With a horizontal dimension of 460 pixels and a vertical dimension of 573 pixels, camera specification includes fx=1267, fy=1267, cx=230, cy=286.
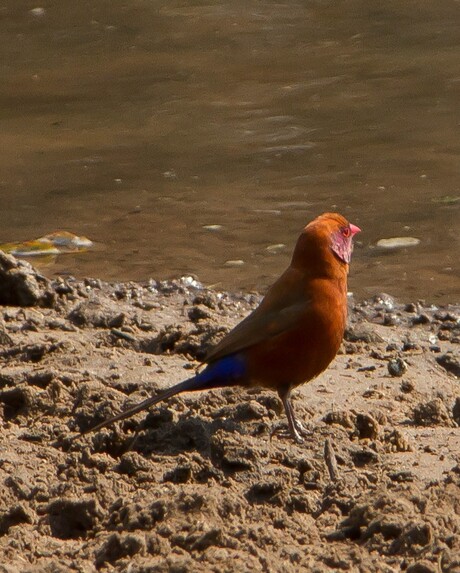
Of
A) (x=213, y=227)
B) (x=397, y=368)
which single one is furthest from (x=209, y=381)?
(x=213, y=227)

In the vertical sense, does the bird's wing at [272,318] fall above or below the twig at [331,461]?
above

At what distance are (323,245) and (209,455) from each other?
1110 millimetres

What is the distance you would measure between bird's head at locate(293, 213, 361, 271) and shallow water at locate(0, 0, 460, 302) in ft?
5.60

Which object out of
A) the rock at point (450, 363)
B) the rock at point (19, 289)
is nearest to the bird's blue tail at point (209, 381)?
the rock at point (450, 363)

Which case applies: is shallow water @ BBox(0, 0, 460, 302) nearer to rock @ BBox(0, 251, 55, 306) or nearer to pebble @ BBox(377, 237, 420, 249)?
pebble @ BBox(377, 237, 420, 249)

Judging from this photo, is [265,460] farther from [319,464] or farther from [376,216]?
[376,216]

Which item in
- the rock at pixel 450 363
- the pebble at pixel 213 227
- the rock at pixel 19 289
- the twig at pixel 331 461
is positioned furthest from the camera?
the pebble at pixel 213 227

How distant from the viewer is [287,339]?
461cm

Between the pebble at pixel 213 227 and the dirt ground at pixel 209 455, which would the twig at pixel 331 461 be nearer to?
the dirt ground at pixel 209 455

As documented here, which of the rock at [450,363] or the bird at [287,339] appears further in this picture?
the rock at [450,363]

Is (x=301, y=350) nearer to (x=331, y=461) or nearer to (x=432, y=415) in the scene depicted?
(x=432, y=415)

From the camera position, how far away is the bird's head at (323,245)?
15.6 feet

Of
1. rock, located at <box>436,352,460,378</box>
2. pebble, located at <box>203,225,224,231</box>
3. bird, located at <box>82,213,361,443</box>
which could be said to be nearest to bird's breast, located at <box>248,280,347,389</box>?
bird, located at <box>82,213,361,443</box>

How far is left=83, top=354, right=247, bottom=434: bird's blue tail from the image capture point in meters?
4.29
